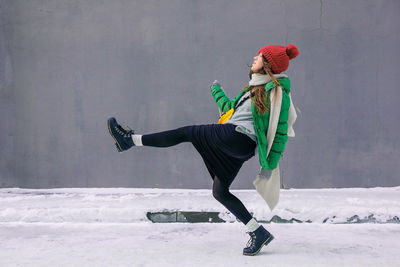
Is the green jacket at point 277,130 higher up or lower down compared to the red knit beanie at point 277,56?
lower down

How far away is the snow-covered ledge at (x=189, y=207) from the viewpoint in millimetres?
4613

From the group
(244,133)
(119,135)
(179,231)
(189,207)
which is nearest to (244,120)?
(244,133)

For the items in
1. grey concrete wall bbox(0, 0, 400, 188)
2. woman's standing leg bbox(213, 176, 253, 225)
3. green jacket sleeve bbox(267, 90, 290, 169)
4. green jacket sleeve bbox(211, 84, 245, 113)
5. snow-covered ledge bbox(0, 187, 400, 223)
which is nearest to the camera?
green jacket sleeve bbox(267, 90, 290, 169)

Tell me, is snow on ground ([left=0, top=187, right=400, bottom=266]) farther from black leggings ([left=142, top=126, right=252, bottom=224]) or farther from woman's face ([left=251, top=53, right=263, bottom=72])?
woman's face ([left=251, top=53, right=263, bottom=72])

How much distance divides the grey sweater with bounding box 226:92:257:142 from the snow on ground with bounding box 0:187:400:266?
3.28 ft

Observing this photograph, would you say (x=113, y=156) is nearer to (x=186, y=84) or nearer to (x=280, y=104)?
(x=186, y=84)

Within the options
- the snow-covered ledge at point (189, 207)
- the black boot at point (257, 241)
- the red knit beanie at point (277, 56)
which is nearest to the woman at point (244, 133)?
the red knit beanie at point (277, 56)

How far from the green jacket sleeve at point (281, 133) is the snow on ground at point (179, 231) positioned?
805 mm

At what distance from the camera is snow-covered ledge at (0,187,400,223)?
4.61 m

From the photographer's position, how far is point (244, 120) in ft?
10.6

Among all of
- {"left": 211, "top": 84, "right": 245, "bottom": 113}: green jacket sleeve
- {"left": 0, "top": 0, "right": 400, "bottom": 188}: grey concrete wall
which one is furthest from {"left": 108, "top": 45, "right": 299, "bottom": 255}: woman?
{"left": 0, "top": 0, "right": 400, "bottom": 188}: grey concrete wall

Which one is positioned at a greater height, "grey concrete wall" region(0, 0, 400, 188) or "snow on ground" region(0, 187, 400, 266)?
"grey concrete wall" region(0, 0, 400, 188)

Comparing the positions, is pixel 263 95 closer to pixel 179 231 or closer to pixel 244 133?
pixel 244 133

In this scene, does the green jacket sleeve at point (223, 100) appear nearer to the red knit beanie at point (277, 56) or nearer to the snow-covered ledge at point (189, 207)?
the red knit beanie at point (277, 56)
